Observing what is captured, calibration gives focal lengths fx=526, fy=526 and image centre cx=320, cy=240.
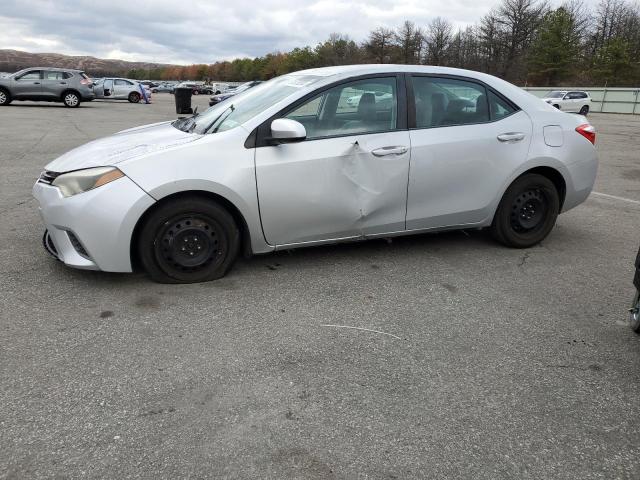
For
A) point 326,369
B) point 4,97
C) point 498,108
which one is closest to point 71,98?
point 4,97

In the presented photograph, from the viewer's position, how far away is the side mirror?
3631 millimetres

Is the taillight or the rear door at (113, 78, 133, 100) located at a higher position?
the rear door at (113, 78, 133, 100)

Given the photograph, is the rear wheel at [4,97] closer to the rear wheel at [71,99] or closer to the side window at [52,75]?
the side window at [52,75]

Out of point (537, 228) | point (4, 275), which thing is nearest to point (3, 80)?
point (4, 275)

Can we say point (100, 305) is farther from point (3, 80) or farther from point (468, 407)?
point (3, 80)

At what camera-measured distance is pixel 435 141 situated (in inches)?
166

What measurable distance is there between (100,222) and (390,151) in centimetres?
215

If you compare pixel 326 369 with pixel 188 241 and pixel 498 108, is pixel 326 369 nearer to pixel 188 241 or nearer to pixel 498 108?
pixel 188 241

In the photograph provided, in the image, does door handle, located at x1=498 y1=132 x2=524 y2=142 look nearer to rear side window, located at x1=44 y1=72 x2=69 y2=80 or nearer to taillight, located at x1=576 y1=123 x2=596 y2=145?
taillight, located at x1=576 y1=123 x2=596 y2=145

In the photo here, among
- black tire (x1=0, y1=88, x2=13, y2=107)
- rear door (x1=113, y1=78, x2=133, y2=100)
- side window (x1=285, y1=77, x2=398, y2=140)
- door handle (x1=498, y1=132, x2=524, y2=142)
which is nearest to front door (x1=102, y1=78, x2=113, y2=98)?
rear door (x1=113, y1=78, x2=133, y2=100)

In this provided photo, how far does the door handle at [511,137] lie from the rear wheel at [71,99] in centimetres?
2518

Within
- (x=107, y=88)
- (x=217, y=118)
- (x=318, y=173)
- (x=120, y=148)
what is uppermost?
(x=107, y=88)

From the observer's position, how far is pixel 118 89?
112ft

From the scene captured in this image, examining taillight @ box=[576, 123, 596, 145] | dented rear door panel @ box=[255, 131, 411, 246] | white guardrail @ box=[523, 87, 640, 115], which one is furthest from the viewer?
white guardrail @ box=[523, 87, 640, 115]
